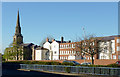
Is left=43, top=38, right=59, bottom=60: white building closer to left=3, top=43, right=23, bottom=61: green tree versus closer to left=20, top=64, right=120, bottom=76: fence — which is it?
left=3, top=43, right=23, bottom=61: green tree

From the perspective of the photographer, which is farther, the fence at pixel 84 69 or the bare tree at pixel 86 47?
the bare tree at pixel 86 47

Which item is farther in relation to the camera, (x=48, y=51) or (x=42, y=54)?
(x=48, y=51)

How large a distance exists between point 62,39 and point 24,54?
20.7 metres

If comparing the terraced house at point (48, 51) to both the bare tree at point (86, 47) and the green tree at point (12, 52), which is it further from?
the bare tree at point (86, 47)

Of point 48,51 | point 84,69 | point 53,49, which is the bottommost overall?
point 84,69

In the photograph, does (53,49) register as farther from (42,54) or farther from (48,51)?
(42,54)

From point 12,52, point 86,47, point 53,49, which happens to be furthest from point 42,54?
point 86,47

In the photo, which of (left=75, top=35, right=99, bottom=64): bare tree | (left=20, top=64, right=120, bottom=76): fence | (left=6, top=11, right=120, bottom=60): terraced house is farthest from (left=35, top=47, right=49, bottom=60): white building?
(left=20, top=64, right=120, bottom=76): fence

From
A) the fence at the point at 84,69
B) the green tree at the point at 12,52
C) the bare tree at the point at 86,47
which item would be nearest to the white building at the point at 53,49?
the green tree at the point at 12,52

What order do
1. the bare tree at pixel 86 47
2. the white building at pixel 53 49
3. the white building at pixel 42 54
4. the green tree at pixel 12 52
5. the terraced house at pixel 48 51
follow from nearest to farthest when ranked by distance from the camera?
1. the bare tree at pixel 86 47
2. the terraced house at pixel 48 51
3. the green tree at pixel 12 52
4. the white building at pixel 42 54
5. the white building at pixel 53 49

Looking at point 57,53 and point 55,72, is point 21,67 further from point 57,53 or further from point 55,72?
point 57,53

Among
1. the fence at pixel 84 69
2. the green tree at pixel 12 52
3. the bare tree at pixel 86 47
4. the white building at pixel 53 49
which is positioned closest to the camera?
the fence at pixel 84 69

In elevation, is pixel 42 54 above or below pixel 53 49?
below

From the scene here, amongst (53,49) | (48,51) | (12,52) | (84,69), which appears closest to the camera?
(84,69)
